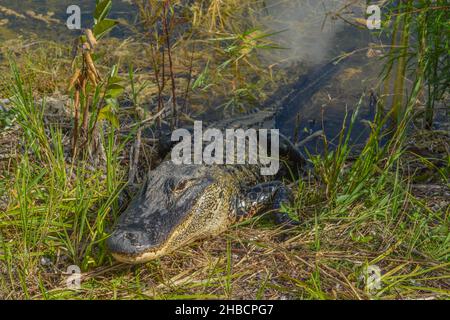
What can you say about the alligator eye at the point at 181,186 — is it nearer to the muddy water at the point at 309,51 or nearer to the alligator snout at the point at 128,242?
the alligator snout at the point at 128,242

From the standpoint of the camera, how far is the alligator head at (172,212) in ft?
11.5

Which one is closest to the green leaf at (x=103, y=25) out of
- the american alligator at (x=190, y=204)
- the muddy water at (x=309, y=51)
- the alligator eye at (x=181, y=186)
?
the american alligator at (x=190, y=204)

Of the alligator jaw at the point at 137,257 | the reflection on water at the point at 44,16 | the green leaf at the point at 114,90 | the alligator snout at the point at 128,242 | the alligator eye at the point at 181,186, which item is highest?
the reflection on water at the point at 44,16

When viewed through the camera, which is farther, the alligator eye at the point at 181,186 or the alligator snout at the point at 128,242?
the alligator eye at the point at 181,186

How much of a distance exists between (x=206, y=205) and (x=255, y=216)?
1.67 ft

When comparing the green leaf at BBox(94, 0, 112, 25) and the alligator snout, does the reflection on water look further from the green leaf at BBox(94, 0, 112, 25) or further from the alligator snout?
the alligator snout

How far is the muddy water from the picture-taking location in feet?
19.3

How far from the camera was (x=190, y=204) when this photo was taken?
4086 millimetres

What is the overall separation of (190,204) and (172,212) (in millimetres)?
200

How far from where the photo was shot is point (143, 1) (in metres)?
7.37

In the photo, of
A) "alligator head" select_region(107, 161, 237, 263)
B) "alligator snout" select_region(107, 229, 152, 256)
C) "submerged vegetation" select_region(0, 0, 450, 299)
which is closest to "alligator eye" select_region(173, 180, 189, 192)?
"alligator head" select_region(107, 161, 237, 263)

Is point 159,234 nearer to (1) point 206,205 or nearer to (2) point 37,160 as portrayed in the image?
(1) point 206,205

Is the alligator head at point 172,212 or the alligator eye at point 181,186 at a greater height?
the alligator eye at point 181,186

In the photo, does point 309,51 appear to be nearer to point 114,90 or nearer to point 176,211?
point 114,90
